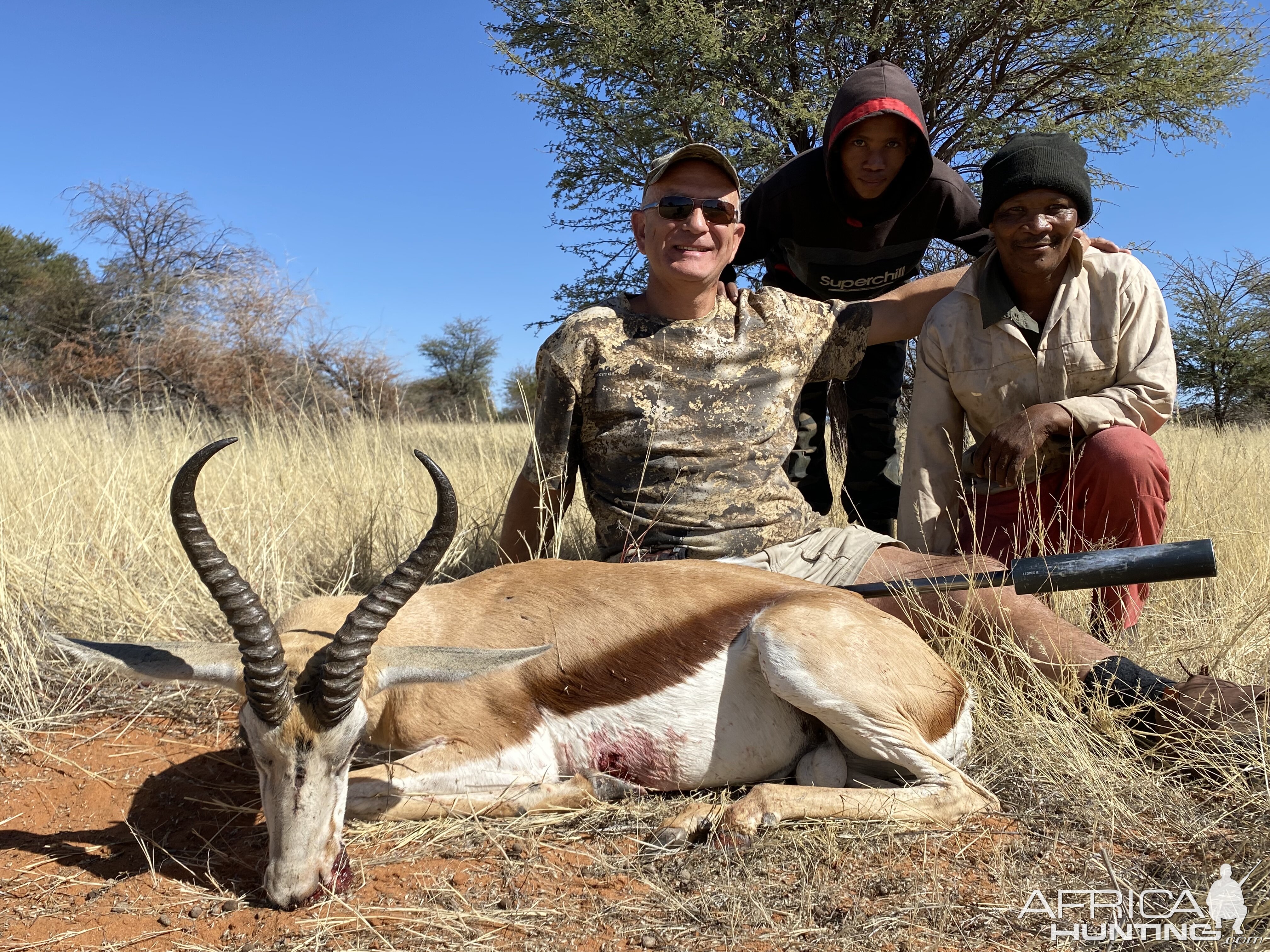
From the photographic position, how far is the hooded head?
512 centimetres

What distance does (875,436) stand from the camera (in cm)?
644

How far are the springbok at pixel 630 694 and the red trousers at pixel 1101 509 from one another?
111cm

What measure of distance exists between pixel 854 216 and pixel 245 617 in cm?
445

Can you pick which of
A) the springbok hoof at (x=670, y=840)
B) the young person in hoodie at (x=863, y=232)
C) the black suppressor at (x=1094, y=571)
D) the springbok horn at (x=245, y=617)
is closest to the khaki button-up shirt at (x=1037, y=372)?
the young person in hoodie at (x=863, y=232)

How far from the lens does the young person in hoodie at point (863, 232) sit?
527 cm

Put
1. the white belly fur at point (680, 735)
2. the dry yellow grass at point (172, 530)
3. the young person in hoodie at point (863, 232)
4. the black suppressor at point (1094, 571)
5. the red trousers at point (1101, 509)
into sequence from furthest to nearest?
the young person in hoodie at point (863, 232) < the dry yellow grass at point (172, 530) < the red trousers at point (1101, 509) < the black suppressor at point (1094, 571) < the white belly fur at point (680, 735)

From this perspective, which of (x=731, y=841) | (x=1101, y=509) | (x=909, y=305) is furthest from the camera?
(x=909, y=305)

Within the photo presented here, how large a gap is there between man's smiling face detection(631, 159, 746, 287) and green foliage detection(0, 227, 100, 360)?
14.0 metres

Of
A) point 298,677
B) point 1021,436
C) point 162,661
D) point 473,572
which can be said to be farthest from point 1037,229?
point 162,661

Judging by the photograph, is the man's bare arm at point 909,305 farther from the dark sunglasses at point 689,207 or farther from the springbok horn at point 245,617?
the springbok horn at point 245,617

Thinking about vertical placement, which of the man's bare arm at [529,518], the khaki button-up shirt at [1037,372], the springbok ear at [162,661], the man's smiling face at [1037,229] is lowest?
the springbok ear at [162,661]

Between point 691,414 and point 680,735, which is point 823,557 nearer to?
point 691,414

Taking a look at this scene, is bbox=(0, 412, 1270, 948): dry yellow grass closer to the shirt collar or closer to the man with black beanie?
the man with black beanie

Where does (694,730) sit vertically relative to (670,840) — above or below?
above
